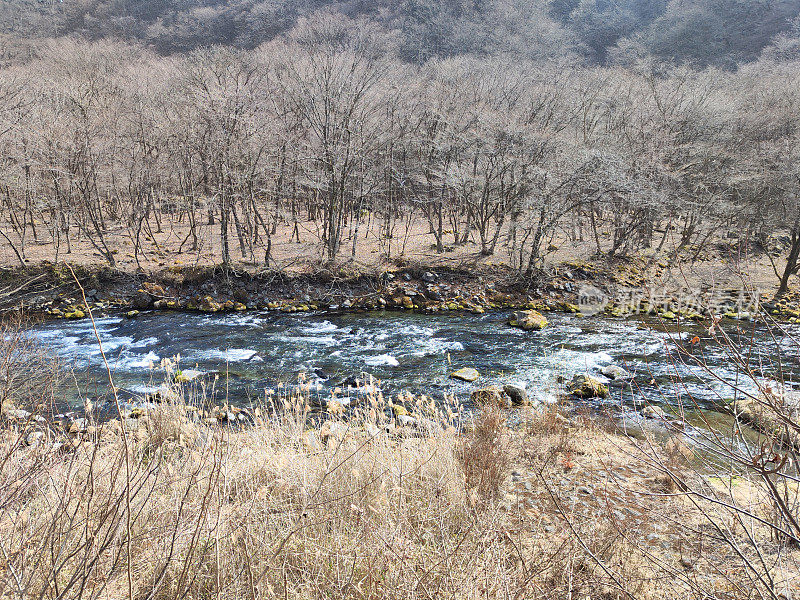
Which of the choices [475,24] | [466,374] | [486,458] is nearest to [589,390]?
[466,374]

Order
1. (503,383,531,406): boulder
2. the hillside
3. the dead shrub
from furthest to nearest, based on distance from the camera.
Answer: the hillside → (503,383,531,406): boulder → the dead shrub

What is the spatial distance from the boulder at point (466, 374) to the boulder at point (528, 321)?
14.2 ft

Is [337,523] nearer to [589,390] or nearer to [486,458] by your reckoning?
[486,458]

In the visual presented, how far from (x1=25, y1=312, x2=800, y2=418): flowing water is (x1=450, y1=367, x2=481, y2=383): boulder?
23cm

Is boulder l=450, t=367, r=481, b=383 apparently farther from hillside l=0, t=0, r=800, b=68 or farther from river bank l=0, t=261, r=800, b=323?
hillside l=0, t=0, r=800, b=68

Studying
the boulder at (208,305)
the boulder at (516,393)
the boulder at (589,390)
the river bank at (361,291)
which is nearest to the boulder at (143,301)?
the river bank at (361,291)

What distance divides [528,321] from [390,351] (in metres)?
4.80

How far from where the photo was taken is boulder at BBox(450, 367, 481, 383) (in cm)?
1024

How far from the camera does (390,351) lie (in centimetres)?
1227

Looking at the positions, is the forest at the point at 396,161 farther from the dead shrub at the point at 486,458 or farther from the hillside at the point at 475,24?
the hillside at the point at 475,24

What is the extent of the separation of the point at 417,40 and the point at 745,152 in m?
44.6

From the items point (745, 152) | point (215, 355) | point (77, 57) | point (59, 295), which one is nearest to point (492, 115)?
point (745, 152)

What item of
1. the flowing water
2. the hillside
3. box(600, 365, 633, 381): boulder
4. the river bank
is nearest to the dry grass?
the flowing water

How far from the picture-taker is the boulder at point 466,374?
10241mm
